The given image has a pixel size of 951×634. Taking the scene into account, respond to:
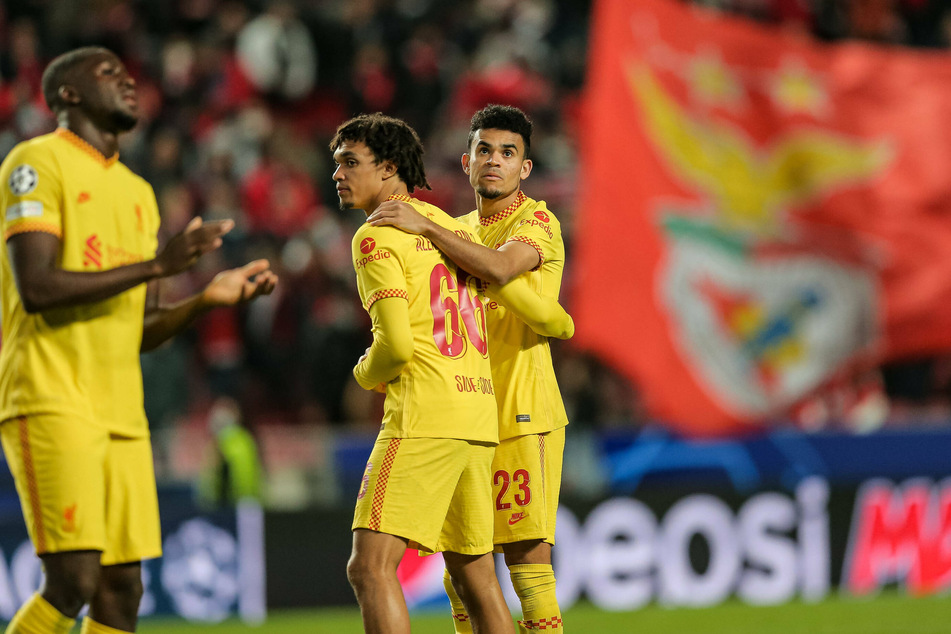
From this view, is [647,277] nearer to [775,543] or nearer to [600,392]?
[600,392]

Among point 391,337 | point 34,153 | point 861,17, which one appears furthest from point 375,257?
point 861,17

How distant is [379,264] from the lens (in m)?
4.95

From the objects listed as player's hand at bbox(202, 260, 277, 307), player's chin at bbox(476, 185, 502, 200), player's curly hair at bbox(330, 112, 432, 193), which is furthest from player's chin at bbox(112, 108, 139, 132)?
player's chin at bbox(476, 185, 502, 200)

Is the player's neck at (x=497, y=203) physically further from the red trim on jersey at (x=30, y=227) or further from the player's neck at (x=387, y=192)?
the red trim on jersey at (x=30, y=227)

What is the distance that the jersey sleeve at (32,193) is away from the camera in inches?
171

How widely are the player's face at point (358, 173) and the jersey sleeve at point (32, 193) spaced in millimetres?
1157

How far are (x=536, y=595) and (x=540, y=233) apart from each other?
1.50 meters

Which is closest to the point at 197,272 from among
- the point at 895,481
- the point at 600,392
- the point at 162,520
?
the point at 162,520

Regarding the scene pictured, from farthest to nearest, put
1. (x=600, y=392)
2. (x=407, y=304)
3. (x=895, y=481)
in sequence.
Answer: (x=600, y=392) → (x=895, y=481) → (x=407, y=304)

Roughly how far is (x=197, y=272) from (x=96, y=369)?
853 centimetres

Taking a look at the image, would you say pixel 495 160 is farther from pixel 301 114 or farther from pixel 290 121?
pixel 301 114

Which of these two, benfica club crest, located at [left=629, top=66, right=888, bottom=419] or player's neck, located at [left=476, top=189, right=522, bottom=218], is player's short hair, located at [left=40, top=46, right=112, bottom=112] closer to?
player's neck, located at [left=476, top=189, right=522, bottom=218]

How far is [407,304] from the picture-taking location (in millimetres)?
4953

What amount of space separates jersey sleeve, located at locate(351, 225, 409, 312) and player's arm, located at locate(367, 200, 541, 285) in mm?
48
